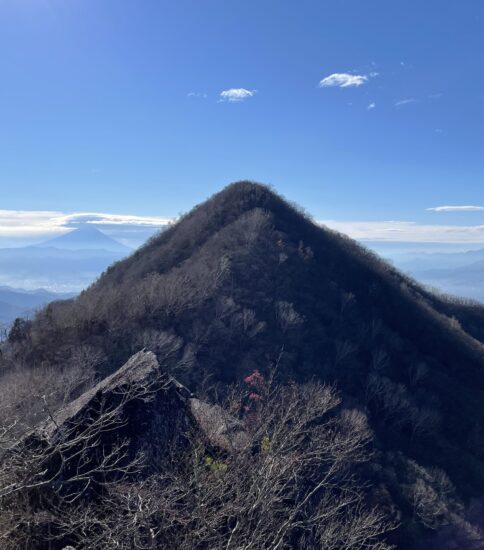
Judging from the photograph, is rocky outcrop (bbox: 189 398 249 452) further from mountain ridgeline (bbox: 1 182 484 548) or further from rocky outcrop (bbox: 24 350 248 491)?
mountain ridgeline (bbox: 1 182 484 548)

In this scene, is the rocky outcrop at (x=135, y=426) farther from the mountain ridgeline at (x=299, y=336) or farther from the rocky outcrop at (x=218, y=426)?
the mountain ridgeline at (x=299, y=336)

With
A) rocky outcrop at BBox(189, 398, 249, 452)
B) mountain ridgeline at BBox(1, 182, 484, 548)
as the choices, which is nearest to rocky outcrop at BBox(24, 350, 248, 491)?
rocky outcrop at BBox(189, 398, 249, 452)

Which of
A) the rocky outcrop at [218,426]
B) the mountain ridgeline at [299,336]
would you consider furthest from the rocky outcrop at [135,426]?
the mountain ridgeline at [299,336]

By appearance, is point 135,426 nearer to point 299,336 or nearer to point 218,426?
point 218,426

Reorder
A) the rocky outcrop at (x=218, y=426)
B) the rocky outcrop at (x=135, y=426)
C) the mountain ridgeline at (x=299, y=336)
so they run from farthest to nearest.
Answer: the mountain ridgeline at (x=299, y=336) → the rocky outcrop at (x=218, y=426) → the rocky outcrop at (x=135, y=426)

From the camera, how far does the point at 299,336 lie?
4538cm

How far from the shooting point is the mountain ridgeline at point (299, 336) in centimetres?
3466

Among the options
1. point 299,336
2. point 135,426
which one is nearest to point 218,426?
point 135,426

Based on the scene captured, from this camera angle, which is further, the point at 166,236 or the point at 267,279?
the point at 166,236

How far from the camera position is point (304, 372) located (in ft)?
138

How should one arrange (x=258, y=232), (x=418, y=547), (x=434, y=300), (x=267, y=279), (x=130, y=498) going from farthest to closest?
(x=434, y=300), (x=258, y=232), (x=267, y=279), (x=418, y=547), (x=130, y=498)

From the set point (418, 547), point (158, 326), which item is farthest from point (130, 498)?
point (158, 326)

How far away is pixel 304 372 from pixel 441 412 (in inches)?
587

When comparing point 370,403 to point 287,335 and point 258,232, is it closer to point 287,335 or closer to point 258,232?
point 287,335
